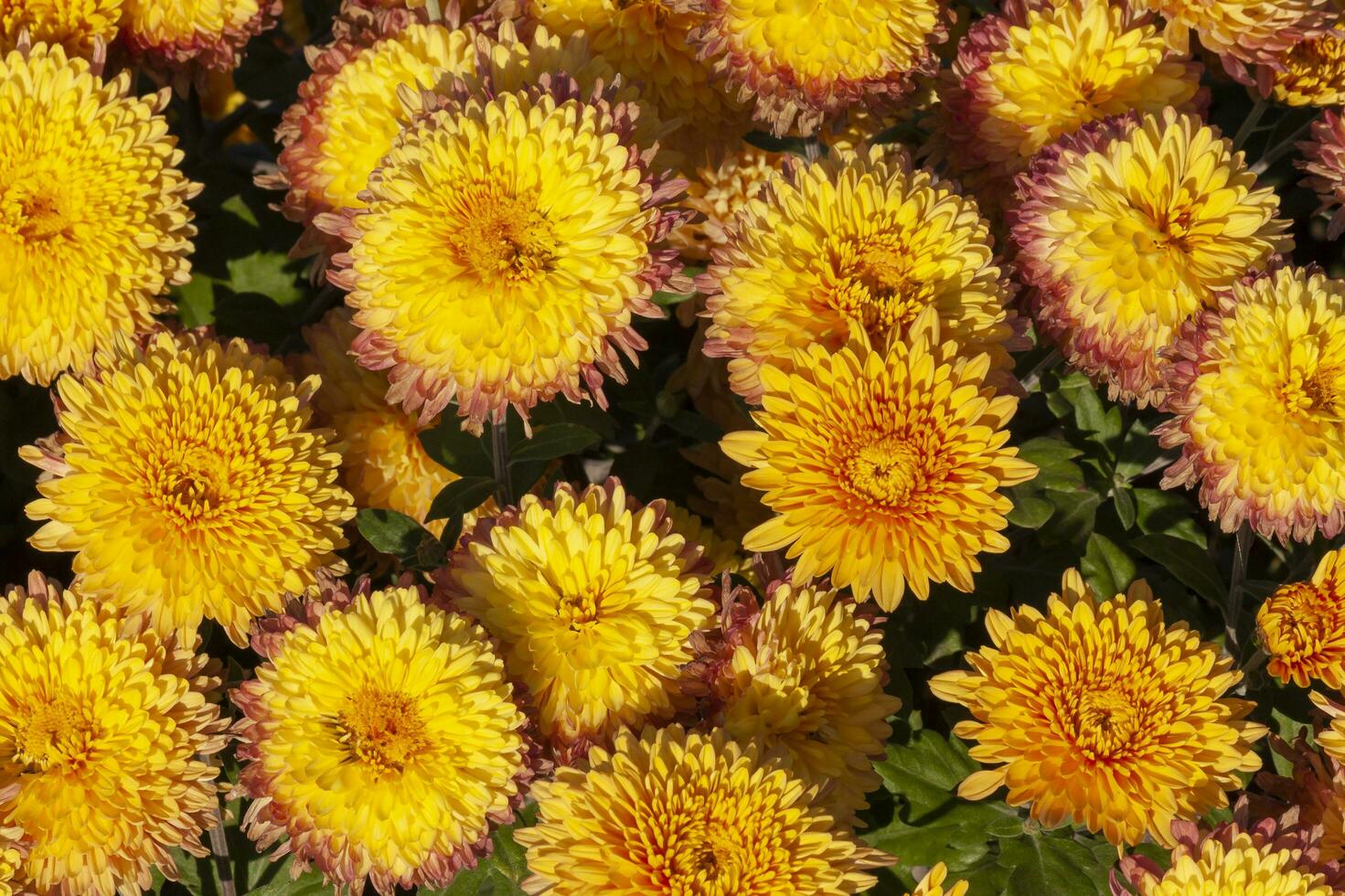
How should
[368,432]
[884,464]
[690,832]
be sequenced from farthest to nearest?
1. [368,432]
2. [884,464]
3. [690,832]

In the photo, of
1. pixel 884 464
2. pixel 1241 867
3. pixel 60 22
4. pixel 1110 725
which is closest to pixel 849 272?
pixel 884 464

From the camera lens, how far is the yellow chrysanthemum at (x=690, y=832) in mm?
1615

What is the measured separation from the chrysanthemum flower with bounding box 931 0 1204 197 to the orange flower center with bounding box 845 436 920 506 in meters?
0.70

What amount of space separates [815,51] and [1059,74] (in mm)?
454

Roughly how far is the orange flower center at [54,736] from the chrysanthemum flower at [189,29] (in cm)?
121

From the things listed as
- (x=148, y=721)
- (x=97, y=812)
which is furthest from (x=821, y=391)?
(x=97, y=812)

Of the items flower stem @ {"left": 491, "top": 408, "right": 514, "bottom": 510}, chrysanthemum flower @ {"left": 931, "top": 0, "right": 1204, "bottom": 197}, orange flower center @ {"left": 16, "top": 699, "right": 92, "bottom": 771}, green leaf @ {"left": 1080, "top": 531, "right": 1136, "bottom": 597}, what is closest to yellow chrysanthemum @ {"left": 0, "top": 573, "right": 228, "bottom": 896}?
orange flower center @ {"left": 16, "top": 699, "right": 92, "bottom": 771}

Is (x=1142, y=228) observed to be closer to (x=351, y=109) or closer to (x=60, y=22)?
(x=351, y=109)

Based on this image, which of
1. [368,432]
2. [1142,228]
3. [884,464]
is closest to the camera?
[884,464]

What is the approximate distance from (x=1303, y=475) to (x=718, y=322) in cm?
90

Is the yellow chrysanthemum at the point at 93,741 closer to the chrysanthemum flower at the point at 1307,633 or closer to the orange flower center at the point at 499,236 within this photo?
the orange flower center at the point at 499,236

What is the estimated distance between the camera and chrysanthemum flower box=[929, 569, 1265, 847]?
1.79m

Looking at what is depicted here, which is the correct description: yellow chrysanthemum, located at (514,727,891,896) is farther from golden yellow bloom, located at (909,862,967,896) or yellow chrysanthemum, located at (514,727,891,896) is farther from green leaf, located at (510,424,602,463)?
green leaf, located at (510,424,602,463)

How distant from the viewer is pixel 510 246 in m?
1.82
